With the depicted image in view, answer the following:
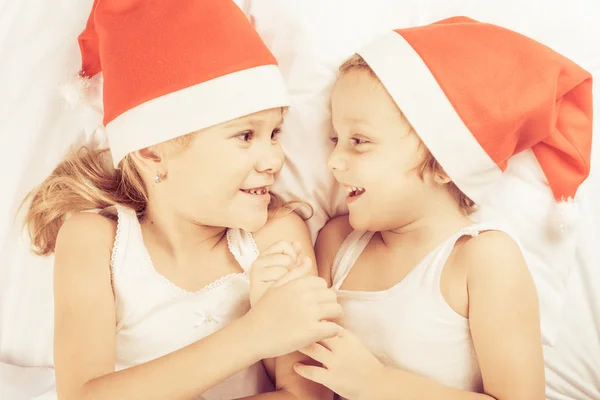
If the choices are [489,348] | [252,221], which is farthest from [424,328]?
[252,221]

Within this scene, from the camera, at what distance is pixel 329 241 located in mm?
1240

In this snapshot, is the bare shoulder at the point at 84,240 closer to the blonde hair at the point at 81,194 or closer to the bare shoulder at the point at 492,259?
Answer: the blonde hair at the point at 81,194

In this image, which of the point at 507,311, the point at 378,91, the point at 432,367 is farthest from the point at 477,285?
the point at 378,91

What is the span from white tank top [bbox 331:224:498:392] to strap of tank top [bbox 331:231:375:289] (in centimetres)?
8

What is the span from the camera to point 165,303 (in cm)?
114

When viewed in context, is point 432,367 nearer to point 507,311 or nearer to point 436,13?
point 507,311

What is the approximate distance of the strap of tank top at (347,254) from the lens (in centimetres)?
119

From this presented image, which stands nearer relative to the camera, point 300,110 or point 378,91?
point 378,91

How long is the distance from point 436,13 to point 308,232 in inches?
18.7

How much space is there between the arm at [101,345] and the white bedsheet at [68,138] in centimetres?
23

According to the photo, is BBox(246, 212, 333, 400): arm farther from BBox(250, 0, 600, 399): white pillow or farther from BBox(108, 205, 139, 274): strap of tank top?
BBox(108, 205, 139, 274): strap of tank top

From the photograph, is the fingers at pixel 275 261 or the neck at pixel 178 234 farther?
the neck at pixel 178 234

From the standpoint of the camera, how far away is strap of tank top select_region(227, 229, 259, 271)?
1170mm

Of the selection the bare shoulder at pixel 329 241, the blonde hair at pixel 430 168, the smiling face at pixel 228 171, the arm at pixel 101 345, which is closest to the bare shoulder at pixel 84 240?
the arm at pixel 101 345
